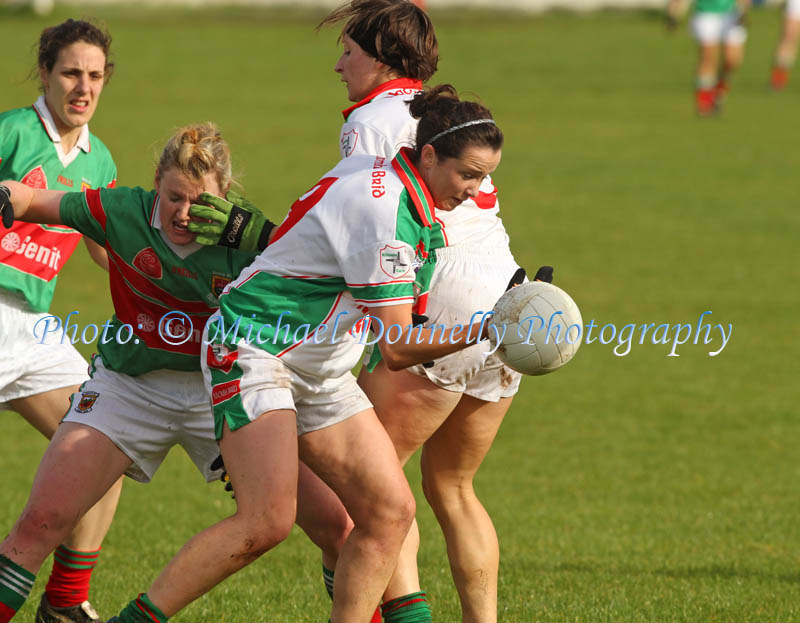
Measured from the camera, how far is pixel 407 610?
4426 millimetres

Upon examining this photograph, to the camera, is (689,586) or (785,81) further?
(785,81)

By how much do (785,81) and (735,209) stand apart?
10.6 meters

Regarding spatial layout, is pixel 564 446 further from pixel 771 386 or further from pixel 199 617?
pixel 199 617

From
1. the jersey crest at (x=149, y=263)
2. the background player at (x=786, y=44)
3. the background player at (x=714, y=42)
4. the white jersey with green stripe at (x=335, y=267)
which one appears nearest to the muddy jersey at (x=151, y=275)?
the jersey crest at (x=149, y=263)

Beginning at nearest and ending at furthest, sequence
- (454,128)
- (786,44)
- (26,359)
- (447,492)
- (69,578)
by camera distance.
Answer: (454,128)
(447,492)
(69,578)
(26,359)
(786,44)

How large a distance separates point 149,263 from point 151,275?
0.05 meters

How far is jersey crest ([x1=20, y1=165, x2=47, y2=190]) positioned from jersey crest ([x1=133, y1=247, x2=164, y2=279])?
1004 mm

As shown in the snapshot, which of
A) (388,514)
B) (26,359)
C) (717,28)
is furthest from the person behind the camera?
(717,28)

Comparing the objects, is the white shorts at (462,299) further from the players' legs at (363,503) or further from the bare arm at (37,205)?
the bare arm at (37,205)

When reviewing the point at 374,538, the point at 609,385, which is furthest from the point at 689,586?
the point at 609,385

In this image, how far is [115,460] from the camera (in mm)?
4270

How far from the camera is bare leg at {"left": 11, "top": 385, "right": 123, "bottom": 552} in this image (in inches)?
194

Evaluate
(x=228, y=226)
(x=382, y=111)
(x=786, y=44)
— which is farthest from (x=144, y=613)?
(x=786, y=44)
